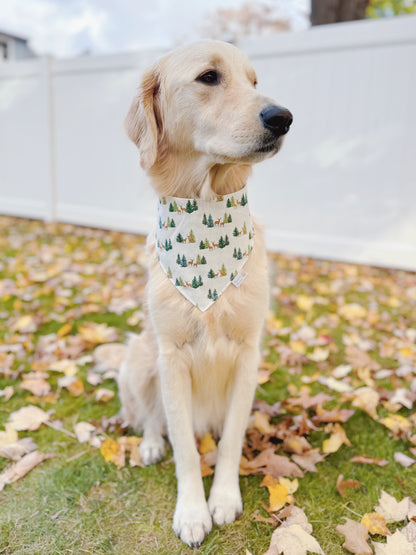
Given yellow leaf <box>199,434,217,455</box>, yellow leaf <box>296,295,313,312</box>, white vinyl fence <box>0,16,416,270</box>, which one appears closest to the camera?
yellow leaf <box>199,434,217,455</box>

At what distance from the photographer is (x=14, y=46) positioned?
79.9 feet

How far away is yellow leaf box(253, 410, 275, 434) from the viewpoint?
2.14 metres

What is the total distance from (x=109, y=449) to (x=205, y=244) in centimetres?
107

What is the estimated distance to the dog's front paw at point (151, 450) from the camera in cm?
197

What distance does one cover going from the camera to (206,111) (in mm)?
1570

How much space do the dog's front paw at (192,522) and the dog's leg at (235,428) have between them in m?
0.08

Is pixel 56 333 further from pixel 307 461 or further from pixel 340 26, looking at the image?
pixel 340 26

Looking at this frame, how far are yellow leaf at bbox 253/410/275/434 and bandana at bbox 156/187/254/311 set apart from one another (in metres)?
0.84

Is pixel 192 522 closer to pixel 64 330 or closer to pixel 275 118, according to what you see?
pixel 275 118

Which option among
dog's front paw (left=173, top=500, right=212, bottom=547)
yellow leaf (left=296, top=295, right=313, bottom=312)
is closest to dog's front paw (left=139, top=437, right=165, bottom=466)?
dog's front paw (left=173, top=500, right=212, bottom=547)

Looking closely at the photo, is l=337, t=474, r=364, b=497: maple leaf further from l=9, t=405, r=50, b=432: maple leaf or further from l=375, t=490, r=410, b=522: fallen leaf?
l=9, t=405, r=50, b=432: maple leaf

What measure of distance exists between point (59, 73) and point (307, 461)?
5.77m

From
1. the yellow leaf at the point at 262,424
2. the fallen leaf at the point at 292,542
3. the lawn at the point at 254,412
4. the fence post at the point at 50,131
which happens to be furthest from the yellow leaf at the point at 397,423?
the fence post at the point at 50,131

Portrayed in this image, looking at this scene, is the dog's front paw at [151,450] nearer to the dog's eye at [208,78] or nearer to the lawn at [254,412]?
the lawn at [254,412]
